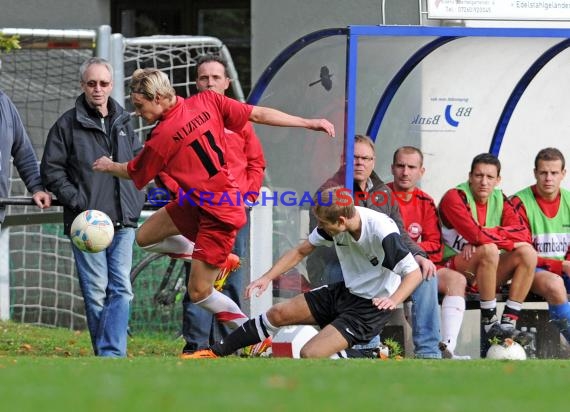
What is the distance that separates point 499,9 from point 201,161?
2.89 meters

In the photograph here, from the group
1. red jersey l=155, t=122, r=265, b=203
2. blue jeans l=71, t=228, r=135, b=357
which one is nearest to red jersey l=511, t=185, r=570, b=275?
red jersey l=155, t=122, r=265, b=203

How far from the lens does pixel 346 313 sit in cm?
968

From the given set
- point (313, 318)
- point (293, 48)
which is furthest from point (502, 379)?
point (293, 48)

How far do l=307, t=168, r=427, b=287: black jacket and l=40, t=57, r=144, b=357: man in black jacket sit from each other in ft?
4.85

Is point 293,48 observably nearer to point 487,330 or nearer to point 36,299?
point 487,330

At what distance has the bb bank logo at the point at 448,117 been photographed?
39.3ft

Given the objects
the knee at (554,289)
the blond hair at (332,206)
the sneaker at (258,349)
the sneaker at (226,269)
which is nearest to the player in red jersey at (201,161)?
the sneaker at (258,349)

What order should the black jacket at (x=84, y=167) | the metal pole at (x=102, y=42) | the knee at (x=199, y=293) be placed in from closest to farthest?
the knee at (x=199, y=293)
the black jacket at (x=84, y=167)
the metal pole at (x=102, y=42)

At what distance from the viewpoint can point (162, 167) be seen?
9.59 meters

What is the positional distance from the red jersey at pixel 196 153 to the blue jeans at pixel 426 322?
1.65 meters

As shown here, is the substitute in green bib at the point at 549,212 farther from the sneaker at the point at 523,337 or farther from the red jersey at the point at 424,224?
the red jersey at the point at 424,224

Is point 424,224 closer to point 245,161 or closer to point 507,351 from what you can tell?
point 507,351

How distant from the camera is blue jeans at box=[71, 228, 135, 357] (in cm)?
980

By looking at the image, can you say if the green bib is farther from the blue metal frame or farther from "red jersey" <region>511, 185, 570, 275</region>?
the blue metal frame
